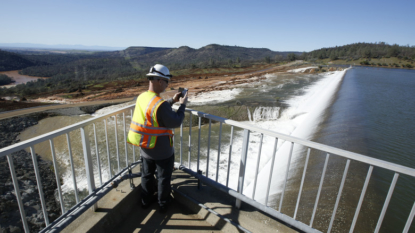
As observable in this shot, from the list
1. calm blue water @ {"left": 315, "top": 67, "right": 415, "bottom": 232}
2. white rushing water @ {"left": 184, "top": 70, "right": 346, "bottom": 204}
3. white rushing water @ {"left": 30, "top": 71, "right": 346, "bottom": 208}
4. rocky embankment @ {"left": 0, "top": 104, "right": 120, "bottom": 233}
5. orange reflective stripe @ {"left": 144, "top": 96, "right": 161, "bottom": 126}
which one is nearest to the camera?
orange reflective stripe @ {"left": 144, "top": 96, "right": 161, "bottom": 126}

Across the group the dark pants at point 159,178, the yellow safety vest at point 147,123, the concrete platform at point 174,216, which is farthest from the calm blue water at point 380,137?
the yellow safety vest at point 147,123

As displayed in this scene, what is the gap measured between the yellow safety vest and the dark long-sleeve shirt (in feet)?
0.19

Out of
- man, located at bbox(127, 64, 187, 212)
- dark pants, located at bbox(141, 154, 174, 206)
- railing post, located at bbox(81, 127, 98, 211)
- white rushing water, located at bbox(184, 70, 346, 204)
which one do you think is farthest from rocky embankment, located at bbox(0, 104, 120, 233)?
white rushing water, located at bbox(184, 70, 346, 204)

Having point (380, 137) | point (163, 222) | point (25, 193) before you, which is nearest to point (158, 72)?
point (163, 222)

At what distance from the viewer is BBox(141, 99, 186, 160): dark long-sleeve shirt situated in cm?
216

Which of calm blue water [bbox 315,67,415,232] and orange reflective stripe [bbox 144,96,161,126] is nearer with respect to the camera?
orange reflective stripe [bbox 144,96,161,126]

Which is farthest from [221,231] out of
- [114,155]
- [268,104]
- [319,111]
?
[268,104]

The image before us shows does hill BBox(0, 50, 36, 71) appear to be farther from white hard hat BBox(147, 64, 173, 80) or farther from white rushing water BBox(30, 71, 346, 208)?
white hard hat BBox(147, 64, 173, 80)

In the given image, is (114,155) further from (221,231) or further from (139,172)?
(221,231)

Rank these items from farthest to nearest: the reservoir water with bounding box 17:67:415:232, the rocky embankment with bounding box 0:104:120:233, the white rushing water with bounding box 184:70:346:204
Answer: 1. the white rushing water with bounding box 184:70:346:204
2. the reservoir water with bounding box 17:67:415:232
3. the rocky embankment with bounding box 0:104:120:233

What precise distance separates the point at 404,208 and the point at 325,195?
170cm

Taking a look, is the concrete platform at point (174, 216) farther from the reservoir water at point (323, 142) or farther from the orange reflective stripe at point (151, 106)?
the orange reflective stripe at point (151, 106)

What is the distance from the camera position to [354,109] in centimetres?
1071

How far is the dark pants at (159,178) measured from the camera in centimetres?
260
